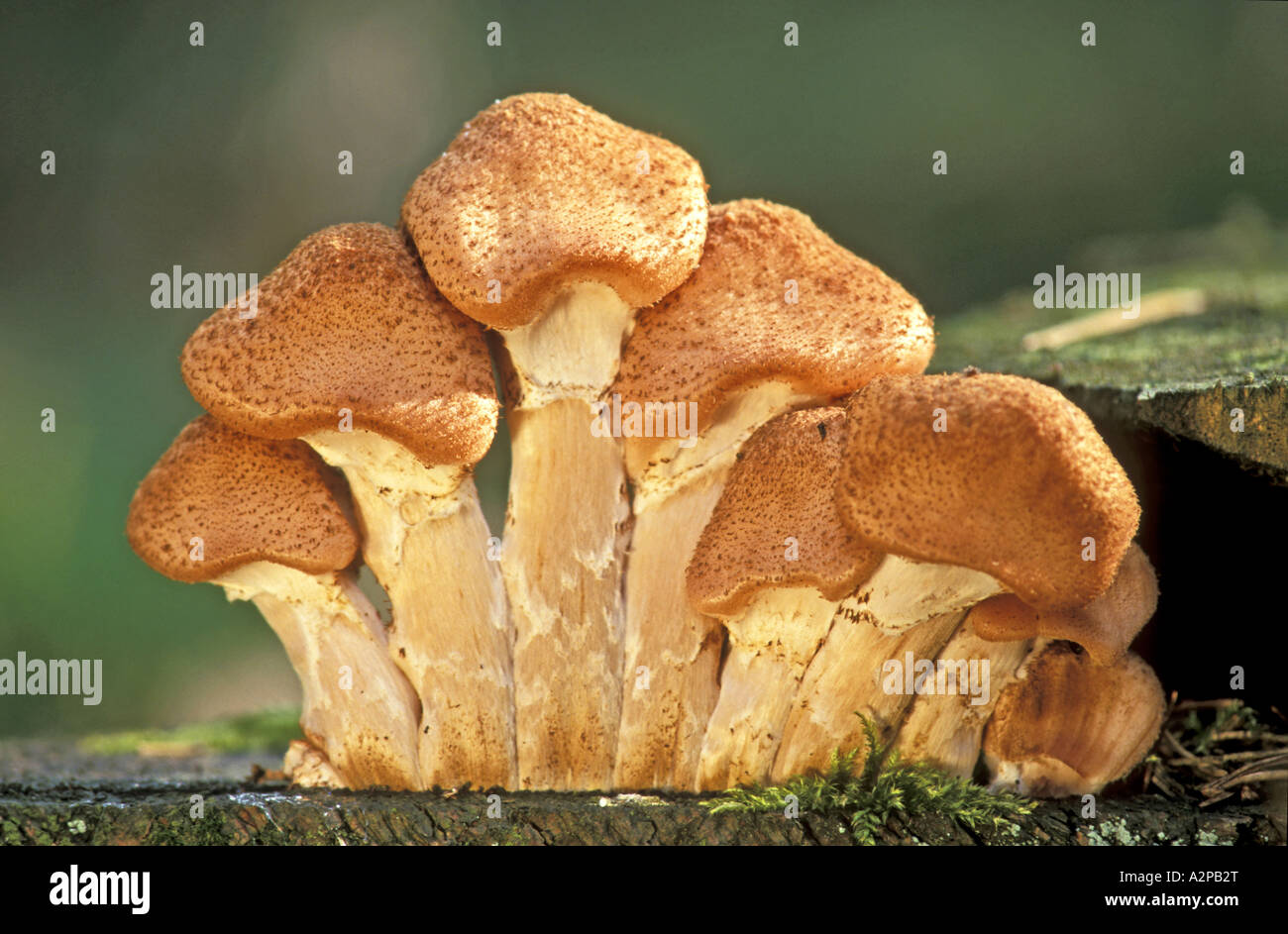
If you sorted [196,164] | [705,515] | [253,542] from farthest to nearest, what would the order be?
[196,164], [705,515], [253,542]

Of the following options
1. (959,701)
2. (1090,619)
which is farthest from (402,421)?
(1090,619)

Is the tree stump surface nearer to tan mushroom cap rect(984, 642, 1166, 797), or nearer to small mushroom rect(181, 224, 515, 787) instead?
tan mushroom cap rect(984, 642, 1166, 797)

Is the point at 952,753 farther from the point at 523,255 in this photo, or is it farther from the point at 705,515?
the point at 523,255

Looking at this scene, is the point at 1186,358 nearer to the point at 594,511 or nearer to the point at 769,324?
the point at 769,324

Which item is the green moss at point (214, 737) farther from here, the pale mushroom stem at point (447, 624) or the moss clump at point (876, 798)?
the moss clump at point (876, 798)

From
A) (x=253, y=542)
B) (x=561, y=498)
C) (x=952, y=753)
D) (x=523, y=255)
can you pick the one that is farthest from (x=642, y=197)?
(x=952, y=753)

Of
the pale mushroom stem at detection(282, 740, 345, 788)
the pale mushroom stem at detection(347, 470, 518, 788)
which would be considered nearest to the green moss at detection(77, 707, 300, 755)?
the pale mushroom stem at detection(282, 740, 345, 788)
